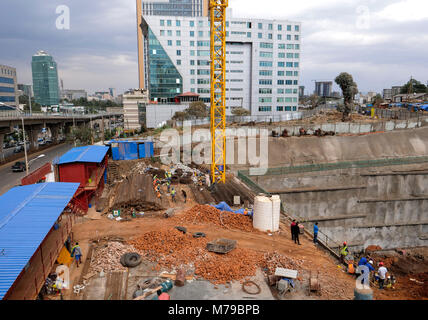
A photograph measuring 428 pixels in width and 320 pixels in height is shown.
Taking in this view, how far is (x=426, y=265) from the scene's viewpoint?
24.1m

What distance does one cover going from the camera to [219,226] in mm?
16969

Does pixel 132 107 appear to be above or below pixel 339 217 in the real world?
above

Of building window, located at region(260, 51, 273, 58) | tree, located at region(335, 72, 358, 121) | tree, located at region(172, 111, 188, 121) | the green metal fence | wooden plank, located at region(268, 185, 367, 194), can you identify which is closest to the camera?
wooden plank, located at region(268, 185, 367, 194)

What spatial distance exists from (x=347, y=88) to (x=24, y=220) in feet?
191

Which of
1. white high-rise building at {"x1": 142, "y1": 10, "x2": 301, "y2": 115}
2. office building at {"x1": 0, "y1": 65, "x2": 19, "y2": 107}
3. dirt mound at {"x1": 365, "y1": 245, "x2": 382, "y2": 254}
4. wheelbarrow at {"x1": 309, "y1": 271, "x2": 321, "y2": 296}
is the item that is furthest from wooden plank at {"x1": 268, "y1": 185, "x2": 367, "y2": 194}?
office building at {"x1": 0, "y1": 65, "x2": 19, "y2": 107}

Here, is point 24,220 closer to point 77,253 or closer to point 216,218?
point 77,253

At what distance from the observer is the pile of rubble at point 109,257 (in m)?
12.0

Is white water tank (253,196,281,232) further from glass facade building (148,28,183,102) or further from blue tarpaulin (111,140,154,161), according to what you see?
glass facade building (148,28,183,102)

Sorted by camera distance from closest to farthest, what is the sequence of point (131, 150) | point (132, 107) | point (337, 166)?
point (337, 166)
point (131, 150)
point (132, 107)

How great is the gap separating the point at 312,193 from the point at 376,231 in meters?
8.60

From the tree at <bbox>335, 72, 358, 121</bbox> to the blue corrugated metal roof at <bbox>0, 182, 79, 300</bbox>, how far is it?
52.8 metres

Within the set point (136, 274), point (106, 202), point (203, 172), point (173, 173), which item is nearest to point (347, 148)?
point (203, 172)

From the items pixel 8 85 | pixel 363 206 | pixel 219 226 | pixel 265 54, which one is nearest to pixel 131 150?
pixel 219 226

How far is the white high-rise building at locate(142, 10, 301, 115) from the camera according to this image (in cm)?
6806
